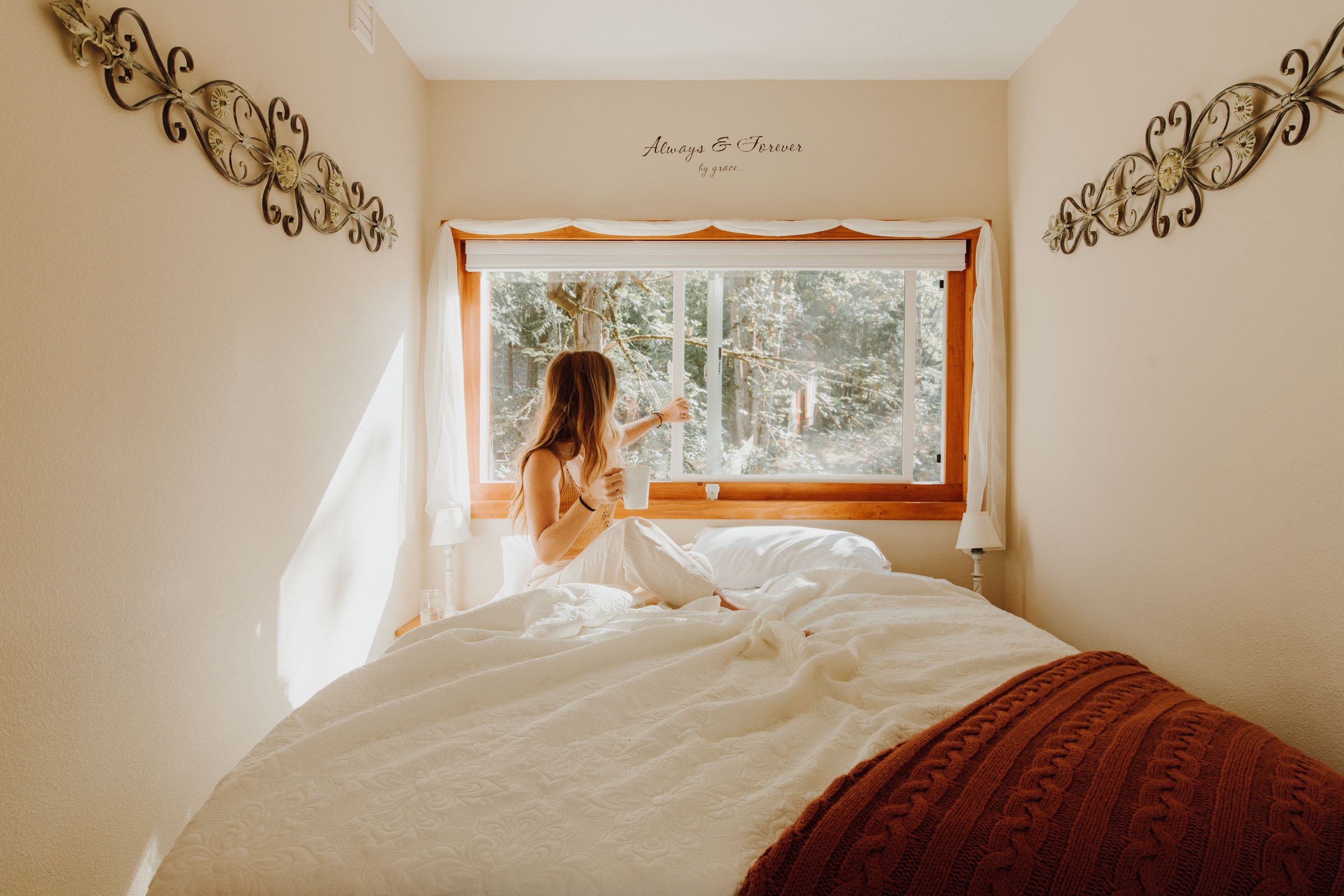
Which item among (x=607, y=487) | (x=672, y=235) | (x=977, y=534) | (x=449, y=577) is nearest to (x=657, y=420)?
(x=607, y=487)

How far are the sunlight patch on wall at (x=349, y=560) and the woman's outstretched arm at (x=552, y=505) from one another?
0.64 meters

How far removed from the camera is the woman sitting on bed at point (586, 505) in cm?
198

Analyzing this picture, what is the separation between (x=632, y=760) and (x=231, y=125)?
1758mm

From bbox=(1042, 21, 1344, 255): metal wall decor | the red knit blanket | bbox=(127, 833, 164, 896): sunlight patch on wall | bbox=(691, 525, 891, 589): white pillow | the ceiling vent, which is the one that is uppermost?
the ceiling vent

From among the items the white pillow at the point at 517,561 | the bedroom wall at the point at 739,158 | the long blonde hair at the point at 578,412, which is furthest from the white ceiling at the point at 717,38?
the white pillow at the point at 517,561

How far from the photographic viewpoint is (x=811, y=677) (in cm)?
132

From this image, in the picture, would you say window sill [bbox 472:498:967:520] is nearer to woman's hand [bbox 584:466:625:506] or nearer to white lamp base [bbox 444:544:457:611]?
white lamp base [bbox 444:544:457:611]

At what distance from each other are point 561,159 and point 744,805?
2.69m

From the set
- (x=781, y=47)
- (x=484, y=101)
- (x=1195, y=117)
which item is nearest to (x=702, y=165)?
(x=781, y=47)

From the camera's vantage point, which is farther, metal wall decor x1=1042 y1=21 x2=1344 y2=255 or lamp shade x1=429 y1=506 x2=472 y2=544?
lamp shade x1=429 y1=506 x2=472 y2=544

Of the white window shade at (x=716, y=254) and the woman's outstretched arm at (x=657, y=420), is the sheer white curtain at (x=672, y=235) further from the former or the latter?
the woman's outstretched arm at (x=657, y=420)

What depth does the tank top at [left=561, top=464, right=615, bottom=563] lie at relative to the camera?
2.20m

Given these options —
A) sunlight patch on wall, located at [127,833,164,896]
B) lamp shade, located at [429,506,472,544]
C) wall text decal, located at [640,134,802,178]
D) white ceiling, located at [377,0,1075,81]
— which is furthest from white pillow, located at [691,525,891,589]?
white ceiling, located at [377,0,1075,81]

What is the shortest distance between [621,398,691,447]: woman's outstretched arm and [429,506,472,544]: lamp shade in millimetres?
764
